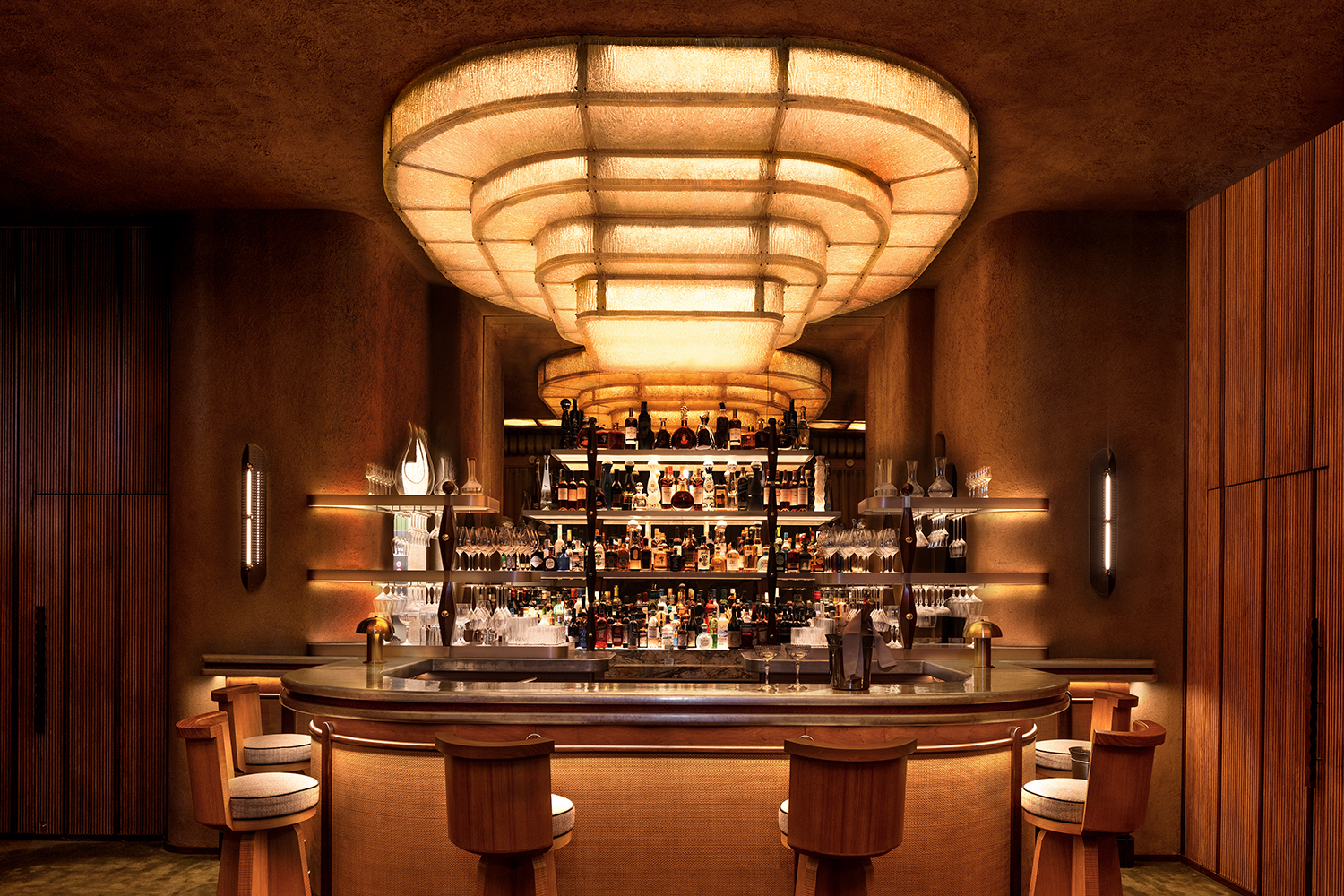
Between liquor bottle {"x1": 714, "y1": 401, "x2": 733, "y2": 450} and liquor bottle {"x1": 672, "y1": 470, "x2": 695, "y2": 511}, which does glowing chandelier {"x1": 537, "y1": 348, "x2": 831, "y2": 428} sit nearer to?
liquor bottle {"x1": 714, "y1": 401, "x2": 733, "y2": 450}

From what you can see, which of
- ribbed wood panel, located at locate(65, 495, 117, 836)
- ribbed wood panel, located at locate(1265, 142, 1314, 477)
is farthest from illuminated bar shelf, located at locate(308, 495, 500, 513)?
ribbed wood panel, located at locate(1265, 142, 1314, 477)

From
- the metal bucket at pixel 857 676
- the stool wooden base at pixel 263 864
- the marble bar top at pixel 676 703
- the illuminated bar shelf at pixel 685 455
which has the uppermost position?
the illuminated bar shelf at pixel 685 455

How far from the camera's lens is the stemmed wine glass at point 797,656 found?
4.53 meters

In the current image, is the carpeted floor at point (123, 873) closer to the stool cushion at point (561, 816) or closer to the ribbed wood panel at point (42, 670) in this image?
the ribbed wood panel at point (42, 670)

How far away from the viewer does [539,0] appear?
4035 mm

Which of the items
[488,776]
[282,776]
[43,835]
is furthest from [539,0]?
[43,835]

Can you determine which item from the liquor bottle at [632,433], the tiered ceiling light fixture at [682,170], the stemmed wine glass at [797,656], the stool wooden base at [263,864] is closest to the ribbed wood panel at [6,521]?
the tiered ceiling light fixture at [682,170]

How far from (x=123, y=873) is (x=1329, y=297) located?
262 inches

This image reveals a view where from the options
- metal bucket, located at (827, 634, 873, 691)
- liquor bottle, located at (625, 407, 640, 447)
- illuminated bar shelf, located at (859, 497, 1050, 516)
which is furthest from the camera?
liquor bottle, located at (625, 407, 640, 447)

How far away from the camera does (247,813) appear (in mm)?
4113

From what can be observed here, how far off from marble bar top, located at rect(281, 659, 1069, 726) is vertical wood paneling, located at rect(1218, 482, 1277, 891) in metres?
1.72

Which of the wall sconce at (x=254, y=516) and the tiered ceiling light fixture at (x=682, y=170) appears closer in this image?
the tiered ceiling light fixture at (x=682, y=170)

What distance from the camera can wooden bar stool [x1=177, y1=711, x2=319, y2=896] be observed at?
4.00m

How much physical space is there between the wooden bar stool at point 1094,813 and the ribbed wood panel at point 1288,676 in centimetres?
142
